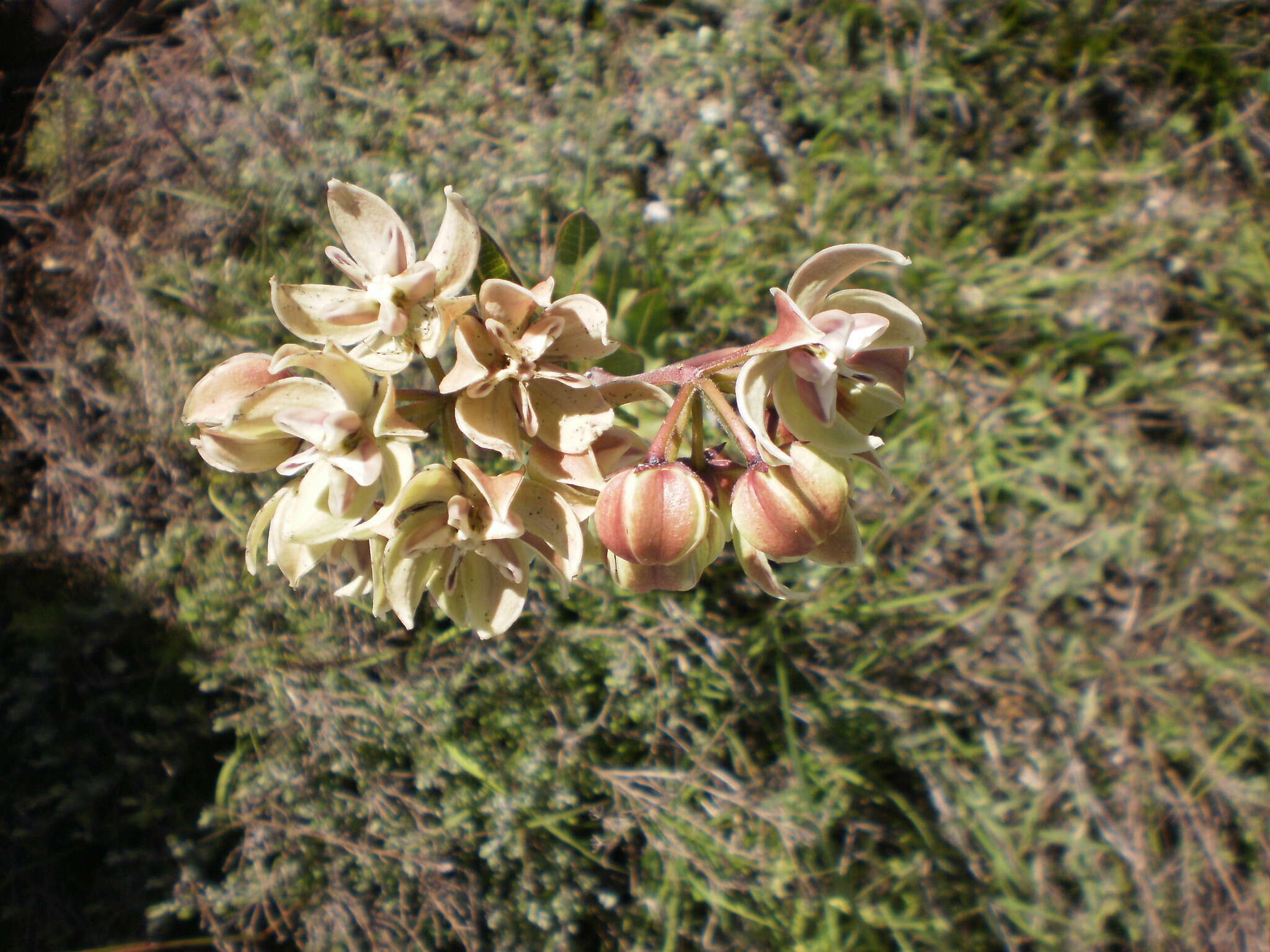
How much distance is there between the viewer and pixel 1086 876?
304cm

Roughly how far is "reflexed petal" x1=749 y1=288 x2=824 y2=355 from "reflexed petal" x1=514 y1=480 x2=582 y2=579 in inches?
17.1

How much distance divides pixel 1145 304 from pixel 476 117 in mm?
2895

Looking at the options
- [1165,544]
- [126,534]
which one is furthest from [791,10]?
[126,534]

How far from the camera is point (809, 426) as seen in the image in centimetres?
137

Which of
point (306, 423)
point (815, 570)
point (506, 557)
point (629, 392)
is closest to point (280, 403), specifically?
point (306, 423)

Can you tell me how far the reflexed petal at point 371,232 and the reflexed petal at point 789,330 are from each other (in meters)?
0.63

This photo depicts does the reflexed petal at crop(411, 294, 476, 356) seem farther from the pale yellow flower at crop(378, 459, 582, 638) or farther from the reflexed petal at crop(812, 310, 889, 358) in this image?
the reflexed petal at crop(812, 310, 889, 358)

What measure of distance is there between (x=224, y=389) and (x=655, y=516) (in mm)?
785

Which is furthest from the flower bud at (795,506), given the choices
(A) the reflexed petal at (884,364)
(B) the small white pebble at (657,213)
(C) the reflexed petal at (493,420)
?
(B) the small white pebble at (657,213)

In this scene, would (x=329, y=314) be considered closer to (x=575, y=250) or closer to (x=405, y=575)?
(x=405, y=575)

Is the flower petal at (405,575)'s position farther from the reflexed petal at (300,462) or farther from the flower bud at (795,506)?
the flower bud at (795,506)

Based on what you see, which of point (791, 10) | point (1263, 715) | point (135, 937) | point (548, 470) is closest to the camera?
point (548, 470)

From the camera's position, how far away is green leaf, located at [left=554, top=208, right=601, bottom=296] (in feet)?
6.25

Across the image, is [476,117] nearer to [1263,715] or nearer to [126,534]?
[126,534]
